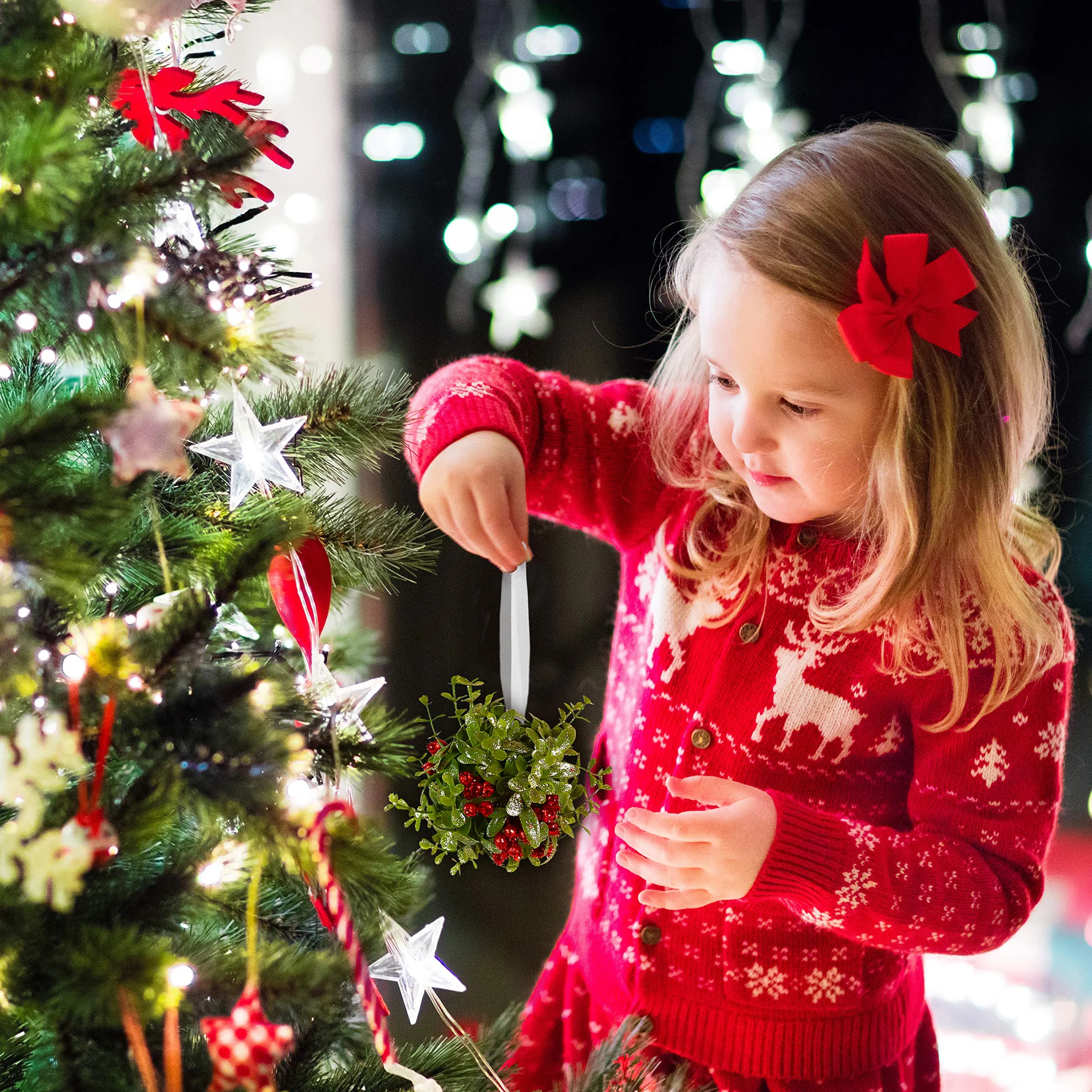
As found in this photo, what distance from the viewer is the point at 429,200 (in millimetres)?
1371

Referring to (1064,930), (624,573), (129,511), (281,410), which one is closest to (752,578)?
(624,573)

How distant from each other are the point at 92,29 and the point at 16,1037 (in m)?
0.52

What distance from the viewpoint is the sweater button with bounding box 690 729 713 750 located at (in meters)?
0.81

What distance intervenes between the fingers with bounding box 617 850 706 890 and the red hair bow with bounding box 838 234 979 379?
0.37m

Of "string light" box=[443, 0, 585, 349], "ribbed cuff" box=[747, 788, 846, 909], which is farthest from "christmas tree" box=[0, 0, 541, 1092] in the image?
"string light" box=[443, 0, 585, 349]

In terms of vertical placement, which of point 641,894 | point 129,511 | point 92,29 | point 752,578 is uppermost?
point 92,29

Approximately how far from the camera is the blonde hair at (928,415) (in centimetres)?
75

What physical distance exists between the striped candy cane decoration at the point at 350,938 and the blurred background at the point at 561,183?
0.71 metres

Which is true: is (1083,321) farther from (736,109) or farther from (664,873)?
(664,873)

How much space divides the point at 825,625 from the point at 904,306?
253 millimetres

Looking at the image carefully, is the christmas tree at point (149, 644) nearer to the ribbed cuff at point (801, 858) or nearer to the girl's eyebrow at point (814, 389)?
the ribbed cuff at point (801, 858)

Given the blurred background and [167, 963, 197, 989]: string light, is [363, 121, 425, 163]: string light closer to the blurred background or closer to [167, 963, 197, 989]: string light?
the blurred background

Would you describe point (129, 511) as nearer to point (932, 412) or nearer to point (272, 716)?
point (272, 716)

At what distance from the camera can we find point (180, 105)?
2.00ft
